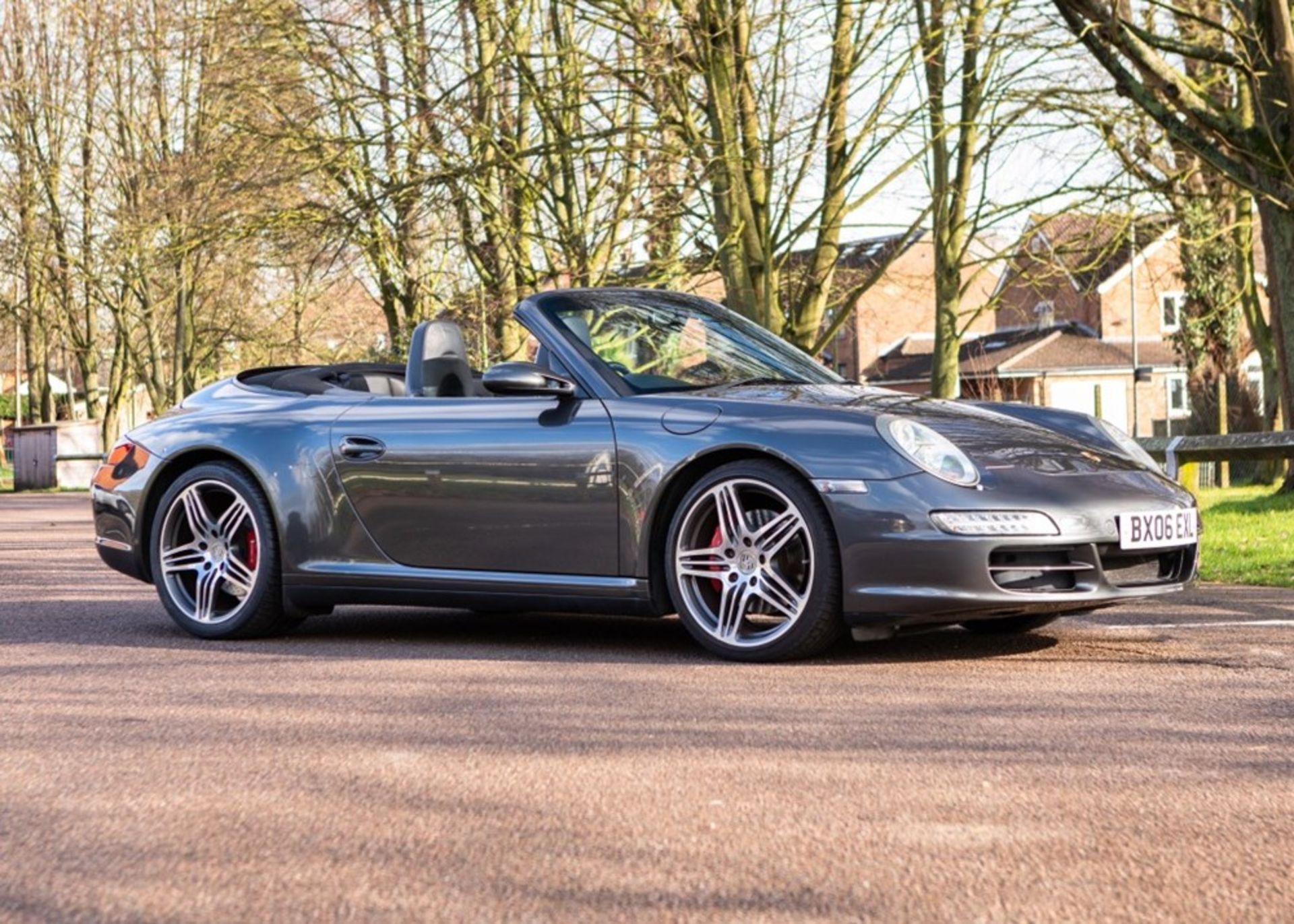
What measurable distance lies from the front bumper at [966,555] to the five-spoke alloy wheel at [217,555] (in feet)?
8.32

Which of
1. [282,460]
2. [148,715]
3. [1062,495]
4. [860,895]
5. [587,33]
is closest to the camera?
[860,895]

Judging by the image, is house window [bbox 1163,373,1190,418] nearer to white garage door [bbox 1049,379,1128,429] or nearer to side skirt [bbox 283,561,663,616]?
white garage door [bbox 1049,379,1128,429]

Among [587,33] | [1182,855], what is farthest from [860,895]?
[587,33]

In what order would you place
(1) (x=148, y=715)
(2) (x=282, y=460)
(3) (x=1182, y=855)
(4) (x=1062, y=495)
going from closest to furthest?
(3) (x=1182, y=855)
(1) (x=148, y=715)
(4) (x=1062, y=495)
(2) (x=282, y=460)

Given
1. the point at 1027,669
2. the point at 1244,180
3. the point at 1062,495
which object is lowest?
the point at 1027,669

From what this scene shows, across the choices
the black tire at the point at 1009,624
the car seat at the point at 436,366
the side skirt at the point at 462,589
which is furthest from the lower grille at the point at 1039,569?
the car seat at the point at 436,366

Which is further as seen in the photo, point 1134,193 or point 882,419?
point 1134,193

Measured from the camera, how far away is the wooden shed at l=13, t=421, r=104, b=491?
35.5m

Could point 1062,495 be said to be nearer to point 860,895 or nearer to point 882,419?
point 882,419

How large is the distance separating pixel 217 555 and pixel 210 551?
0.16 feet

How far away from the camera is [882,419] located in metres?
6.08

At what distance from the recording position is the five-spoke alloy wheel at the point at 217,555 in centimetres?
730

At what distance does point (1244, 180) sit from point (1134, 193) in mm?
5968

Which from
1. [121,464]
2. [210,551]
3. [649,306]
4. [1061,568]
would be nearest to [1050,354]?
[649,306]
